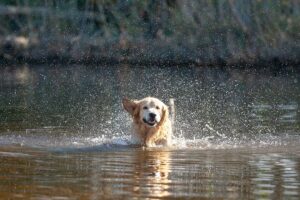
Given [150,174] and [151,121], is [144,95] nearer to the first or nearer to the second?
[151,121]

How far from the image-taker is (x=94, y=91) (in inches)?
917

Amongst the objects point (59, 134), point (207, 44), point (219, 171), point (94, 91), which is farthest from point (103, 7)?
point (219, 171)

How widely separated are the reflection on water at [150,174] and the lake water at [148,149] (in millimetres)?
11

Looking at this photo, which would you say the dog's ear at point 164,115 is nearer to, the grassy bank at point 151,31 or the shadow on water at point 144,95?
the shadow on water at point 144,95

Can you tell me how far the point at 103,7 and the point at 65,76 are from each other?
821cm

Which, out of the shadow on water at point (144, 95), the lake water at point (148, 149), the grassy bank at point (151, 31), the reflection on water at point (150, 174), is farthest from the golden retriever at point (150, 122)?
the grassy bank at point (151, 31)

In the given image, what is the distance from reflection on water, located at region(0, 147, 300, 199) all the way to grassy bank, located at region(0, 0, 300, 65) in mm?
20591

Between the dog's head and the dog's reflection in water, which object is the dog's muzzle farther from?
the dog's reflection in water

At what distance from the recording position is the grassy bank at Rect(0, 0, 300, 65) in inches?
1316

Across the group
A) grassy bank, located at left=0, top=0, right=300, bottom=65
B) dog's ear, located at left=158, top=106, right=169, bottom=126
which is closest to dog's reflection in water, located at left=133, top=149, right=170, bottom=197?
dog's ear, located at left=158, top=106, right=169, bottom=126

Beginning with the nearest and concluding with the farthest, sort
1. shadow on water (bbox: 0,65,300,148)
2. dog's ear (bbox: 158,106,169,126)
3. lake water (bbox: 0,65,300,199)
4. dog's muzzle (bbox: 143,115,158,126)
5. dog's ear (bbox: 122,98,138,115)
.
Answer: lake water (bbox: 0,65,300,199), dog's muzzle (bbox: 143,115,158,126), dog's ear (bbox: 158,106,169,126), dog's ear (bbox: 122,98,138,115), shadow on water (bbox: 0,65,300,148)

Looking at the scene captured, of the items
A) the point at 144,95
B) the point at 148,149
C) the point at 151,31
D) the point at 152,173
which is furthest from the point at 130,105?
the point at 151,31

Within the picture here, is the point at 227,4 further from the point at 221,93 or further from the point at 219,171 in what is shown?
the point at 219,171

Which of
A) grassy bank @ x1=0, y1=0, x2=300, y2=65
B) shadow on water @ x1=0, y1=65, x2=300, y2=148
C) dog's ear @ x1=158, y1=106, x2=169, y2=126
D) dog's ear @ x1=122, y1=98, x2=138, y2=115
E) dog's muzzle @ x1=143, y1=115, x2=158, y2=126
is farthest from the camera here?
grassy bank @ x1=0, y1=0, x2=300, y2=65
